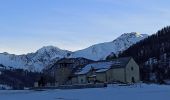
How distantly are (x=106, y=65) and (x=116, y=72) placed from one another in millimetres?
5491

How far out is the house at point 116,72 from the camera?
4163 inches

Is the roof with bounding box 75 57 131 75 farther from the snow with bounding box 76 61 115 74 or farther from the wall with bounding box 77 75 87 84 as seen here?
the wall with bounding box 77 75 87 84

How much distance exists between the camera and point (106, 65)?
367ft

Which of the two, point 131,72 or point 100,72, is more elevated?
point 100,72

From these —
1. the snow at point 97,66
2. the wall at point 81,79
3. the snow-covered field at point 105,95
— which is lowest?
the snow-covered field at point 105,95

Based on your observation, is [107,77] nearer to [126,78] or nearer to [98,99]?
[126,78]

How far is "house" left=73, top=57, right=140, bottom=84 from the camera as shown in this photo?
347 feet

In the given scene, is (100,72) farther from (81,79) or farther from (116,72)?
(81,79)

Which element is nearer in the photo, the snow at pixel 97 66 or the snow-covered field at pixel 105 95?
the snow-covered field at pixel 105 95

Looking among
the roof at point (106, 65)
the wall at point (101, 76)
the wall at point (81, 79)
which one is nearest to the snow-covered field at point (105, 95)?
the roof at point (106, 65)

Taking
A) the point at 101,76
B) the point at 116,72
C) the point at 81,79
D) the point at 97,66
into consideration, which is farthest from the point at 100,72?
the point at 81,79

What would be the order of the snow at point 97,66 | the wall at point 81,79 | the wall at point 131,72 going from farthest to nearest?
the wall at point 81,79
the snow at point 97,66
the wall at point 131,72

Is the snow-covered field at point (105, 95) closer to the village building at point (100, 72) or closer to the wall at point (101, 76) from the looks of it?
the village building at point (100, 72)

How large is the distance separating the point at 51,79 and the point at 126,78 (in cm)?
3957
